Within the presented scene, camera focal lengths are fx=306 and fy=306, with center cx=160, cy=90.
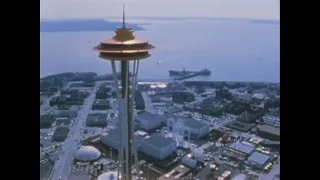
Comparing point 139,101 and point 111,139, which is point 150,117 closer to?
point 139,101

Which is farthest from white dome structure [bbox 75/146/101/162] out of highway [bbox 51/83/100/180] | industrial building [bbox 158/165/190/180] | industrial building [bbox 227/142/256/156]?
industrial building [bbox 227/142/256/156]

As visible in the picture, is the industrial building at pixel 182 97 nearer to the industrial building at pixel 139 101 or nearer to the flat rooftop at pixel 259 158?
the industrial building at pixel 139 101

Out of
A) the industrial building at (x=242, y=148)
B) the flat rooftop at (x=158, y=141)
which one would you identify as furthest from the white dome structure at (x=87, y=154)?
the industrial building at (x=242, y=148)

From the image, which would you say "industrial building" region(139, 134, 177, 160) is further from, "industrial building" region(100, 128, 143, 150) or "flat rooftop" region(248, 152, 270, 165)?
"flat rooftop" region(248, 152, 270, 165)
